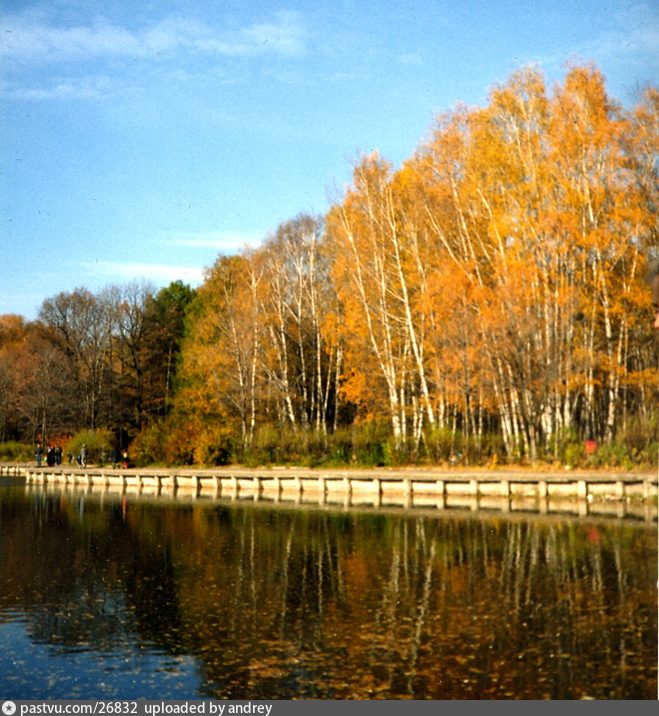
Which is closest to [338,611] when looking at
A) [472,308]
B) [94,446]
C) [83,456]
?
[472,308]

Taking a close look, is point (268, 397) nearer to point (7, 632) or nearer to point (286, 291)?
point (286, 291)

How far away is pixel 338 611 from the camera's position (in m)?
14.3

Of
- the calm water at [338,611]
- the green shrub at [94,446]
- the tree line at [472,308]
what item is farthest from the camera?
the green shrub at [94,446]

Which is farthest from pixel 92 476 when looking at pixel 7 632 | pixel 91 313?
pixel 7 632

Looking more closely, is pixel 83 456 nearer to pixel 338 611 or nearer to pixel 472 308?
pixel 472 308

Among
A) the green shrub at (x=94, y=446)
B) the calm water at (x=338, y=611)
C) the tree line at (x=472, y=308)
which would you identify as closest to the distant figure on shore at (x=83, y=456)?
the green shrub at (x=94, y=446)

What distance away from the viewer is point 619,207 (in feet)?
99.6

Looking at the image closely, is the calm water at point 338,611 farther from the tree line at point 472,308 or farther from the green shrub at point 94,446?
the green shrub at point 94,446

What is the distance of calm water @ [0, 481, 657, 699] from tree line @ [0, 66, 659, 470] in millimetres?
7933

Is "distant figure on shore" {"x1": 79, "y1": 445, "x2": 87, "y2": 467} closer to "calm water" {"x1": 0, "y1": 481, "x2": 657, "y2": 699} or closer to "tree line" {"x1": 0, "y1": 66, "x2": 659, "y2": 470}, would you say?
"tree line" {"x1": 0, "y1": 66, "x2": 659, "y2": 470}

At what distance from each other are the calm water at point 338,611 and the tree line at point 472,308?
793 cm

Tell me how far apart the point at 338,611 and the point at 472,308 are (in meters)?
20.0

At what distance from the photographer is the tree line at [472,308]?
30625mm

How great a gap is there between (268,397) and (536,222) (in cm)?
1754
